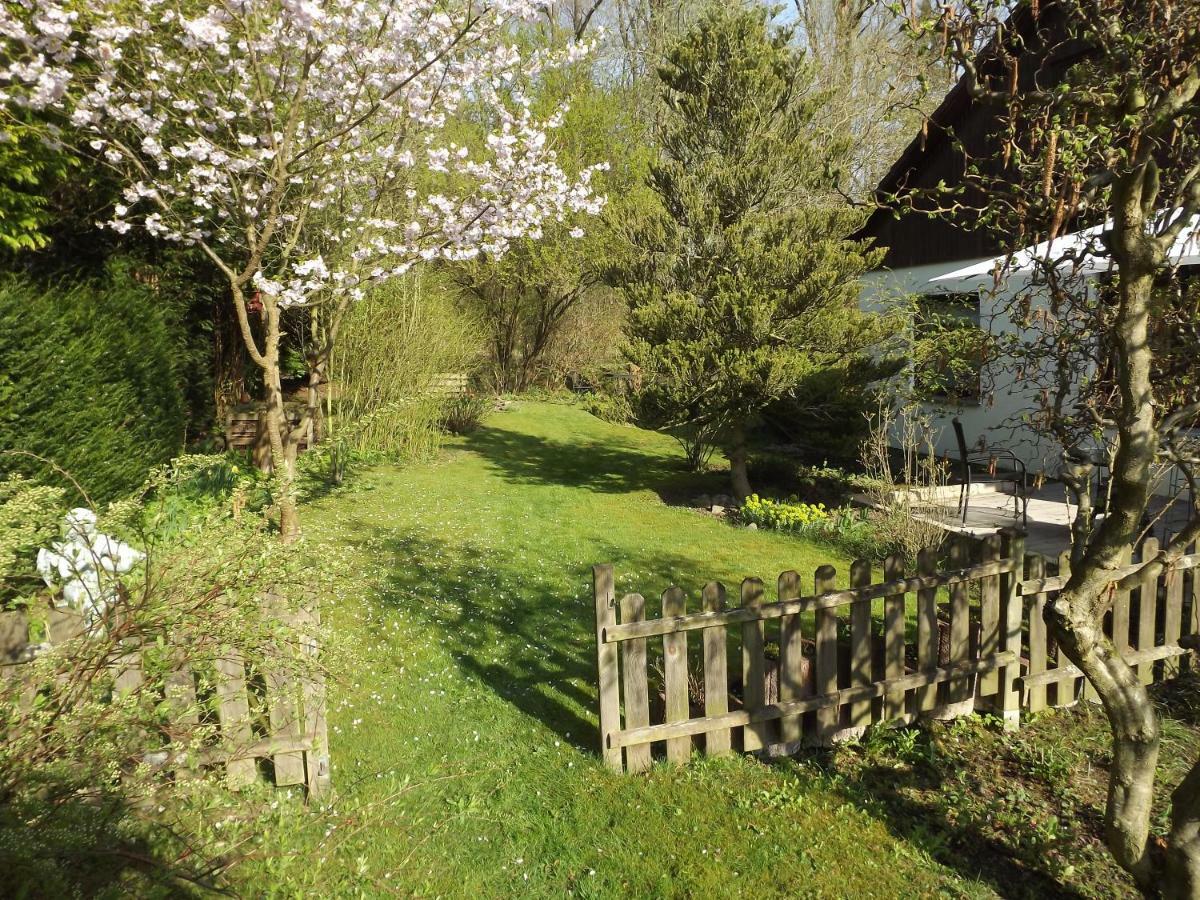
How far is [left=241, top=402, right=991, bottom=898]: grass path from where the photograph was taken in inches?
116

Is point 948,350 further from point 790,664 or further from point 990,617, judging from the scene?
point 790,664

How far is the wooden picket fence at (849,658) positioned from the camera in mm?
3684

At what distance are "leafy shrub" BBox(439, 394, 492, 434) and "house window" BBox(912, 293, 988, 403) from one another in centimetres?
784

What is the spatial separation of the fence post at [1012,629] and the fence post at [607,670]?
212 centimetres

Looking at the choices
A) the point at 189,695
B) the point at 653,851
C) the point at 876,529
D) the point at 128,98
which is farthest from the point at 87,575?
the point at 876,529

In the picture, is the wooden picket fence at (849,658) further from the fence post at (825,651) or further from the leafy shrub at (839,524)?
the leafy shrub at (839,524)

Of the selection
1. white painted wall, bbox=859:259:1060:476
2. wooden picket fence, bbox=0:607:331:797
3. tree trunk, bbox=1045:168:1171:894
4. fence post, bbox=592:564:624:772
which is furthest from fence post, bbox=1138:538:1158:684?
white painted wall, bbox=859:259:1060:476

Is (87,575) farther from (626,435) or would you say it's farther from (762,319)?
(626,435)

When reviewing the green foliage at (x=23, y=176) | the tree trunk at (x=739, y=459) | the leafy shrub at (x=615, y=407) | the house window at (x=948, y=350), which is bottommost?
the tree trunk at (x=739, y=459)

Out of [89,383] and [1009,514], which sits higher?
[89,383]

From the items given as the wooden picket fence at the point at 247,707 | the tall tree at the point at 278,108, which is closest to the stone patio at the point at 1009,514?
the tall tree at the point at 278,108

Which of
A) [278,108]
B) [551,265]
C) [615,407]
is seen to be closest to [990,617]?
[615,407]

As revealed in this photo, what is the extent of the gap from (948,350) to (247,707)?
447 cm

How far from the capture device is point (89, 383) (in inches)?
254
